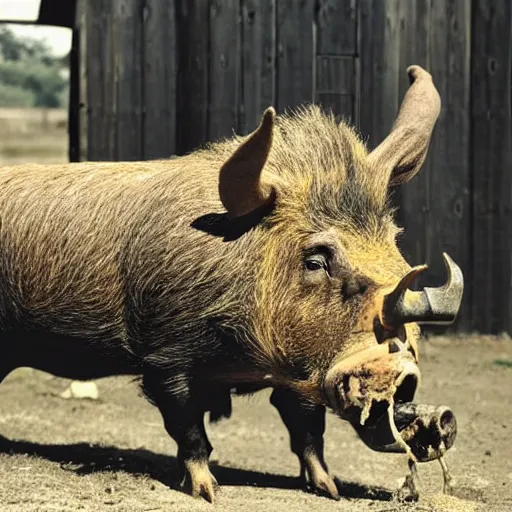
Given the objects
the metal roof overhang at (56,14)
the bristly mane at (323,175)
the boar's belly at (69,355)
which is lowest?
the boar's belly at (69,355)

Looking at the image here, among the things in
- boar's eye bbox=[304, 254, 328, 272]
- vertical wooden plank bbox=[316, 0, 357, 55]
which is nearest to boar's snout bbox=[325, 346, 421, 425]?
boar's eye bbox=[304, 254, 328, 272]

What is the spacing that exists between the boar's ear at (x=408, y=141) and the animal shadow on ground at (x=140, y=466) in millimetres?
1545

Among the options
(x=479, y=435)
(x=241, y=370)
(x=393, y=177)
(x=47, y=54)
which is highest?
(x=47, y=54)

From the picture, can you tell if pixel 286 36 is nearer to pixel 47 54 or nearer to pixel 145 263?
pixel 145 263

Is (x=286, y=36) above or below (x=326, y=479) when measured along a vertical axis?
above

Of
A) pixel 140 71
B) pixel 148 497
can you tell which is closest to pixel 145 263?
pixel 148 497

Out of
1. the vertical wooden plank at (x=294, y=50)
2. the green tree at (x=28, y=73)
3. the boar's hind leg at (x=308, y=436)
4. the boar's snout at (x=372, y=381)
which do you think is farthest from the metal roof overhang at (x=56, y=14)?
the green tree at (x=28, y=73)

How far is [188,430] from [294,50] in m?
4.35

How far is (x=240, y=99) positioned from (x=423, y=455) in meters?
4.55

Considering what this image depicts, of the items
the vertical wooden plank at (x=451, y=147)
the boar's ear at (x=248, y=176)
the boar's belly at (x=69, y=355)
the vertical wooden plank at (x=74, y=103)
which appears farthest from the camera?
the vertical wooden plank at (x=74, y=103)

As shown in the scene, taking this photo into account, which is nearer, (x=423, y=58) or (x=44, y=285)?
(x=44, y=285)

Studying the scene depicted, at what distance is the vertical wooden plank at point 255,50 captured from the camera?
9109 mm

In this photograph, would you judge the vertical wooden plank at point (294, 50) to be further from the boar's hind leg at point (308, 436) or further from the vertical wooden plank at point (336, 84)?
the boar's hind leg at point (308, 436)

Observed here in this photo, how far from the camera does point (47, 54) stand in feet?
158
